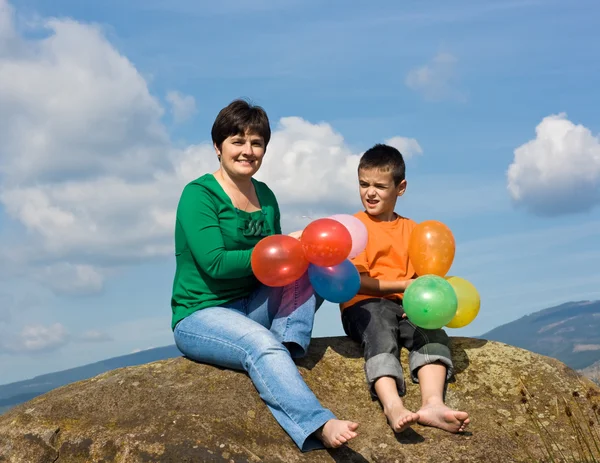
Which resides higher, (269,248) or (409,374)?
(269,248)

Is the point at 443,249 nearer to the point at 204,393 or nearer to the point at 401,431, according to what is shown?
the point at 401,431

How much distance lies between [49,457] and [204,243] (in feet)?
5.76

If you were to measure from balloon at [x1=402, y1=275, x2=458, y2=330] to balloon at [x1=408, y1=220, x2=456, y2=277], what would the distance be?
31 centimetres

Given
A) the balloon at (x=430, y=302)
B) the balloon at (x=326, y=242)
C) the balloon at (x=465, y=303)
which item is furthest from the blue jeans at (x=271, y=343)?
the balloon at (x=465, y=303)

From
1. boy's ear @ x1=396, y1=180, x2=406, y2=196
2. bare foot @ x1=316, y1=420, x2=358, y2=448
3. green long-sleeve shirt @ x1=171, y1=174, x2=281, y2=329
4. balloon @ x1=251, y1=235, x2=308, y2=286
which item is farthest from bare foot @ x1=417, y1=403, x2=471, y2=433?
boy's ear @ x1=396, y1=180, x2=406, y2=196

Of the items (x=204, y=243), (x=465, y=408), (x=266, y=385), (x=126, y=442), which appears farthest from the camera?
(x=465, y=408)

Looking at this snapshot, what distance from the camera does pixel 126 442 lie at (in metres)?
4.20

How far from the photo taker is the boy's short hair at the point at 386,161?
5.67m

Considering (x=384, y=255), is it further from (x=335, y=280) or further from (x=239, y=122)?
(x=239, y=122)

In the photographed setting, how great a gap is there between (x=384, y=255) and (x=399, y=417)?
1.47 metres

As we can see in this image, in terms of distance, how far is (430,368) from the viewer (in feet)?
17.2

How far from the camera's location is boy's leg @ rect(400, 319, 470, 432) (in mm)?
4797

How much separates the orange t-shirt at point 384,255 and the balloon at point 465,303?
408mm

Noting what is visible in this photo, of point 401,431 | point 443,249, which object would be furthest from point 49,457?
point 443,249
